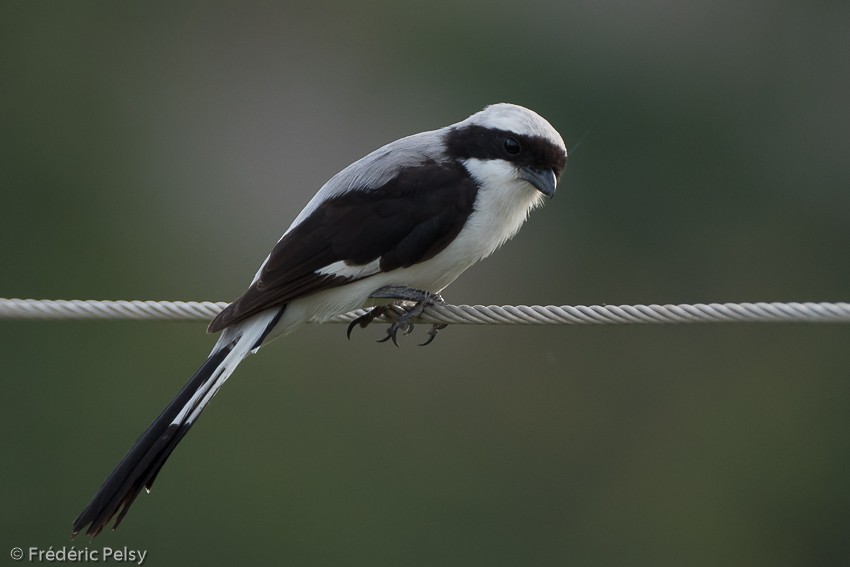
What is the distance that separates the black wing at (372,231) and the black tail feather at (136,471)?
0.52 meters

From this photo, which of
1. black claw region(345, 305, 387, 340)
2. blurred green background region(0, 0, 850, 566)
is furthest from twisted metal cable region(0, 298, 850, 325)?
blurred green background region(0, 0, 850, 566)

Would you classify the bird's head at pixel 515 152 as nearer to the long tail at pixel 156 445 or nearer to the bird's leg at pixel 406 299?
the bird's leg at pixel 406 299

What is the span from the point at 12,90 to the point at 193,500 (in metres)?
5.54

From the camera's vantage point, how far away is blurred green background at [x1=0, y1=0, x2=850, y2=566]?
9.20 meters

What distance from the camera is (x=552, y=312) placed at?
3.77 metres

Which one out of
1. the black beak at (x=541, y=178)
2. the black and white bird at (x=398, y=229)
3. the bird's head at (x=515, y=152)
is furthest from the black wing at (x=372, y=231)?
the black beak at (x=541, y=178)

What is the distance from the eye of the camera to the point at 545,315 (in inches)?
149

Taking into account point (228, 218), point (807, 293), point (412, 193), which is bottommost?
point (412, 193)

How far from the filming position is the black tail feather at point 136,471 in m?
3.72

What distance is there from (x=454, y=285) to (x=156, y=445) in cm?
664

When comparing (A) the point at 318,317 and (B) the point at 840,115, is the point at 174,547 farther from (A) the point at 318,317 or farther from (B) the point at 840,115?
(B) the point at 840,115

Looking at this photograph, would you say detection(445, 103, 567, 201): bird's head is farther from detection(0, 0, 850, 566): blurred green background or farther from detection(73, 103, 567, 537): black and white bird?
detection(0, 0, 850, 566): blurred green background

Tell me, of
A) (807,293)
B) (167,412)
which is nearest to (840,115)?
(807,293)

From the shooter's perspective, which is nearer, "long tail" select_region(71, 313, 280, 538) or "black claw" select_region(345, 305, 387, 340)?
"long tail" select_region(71, 313, 280, 538)
